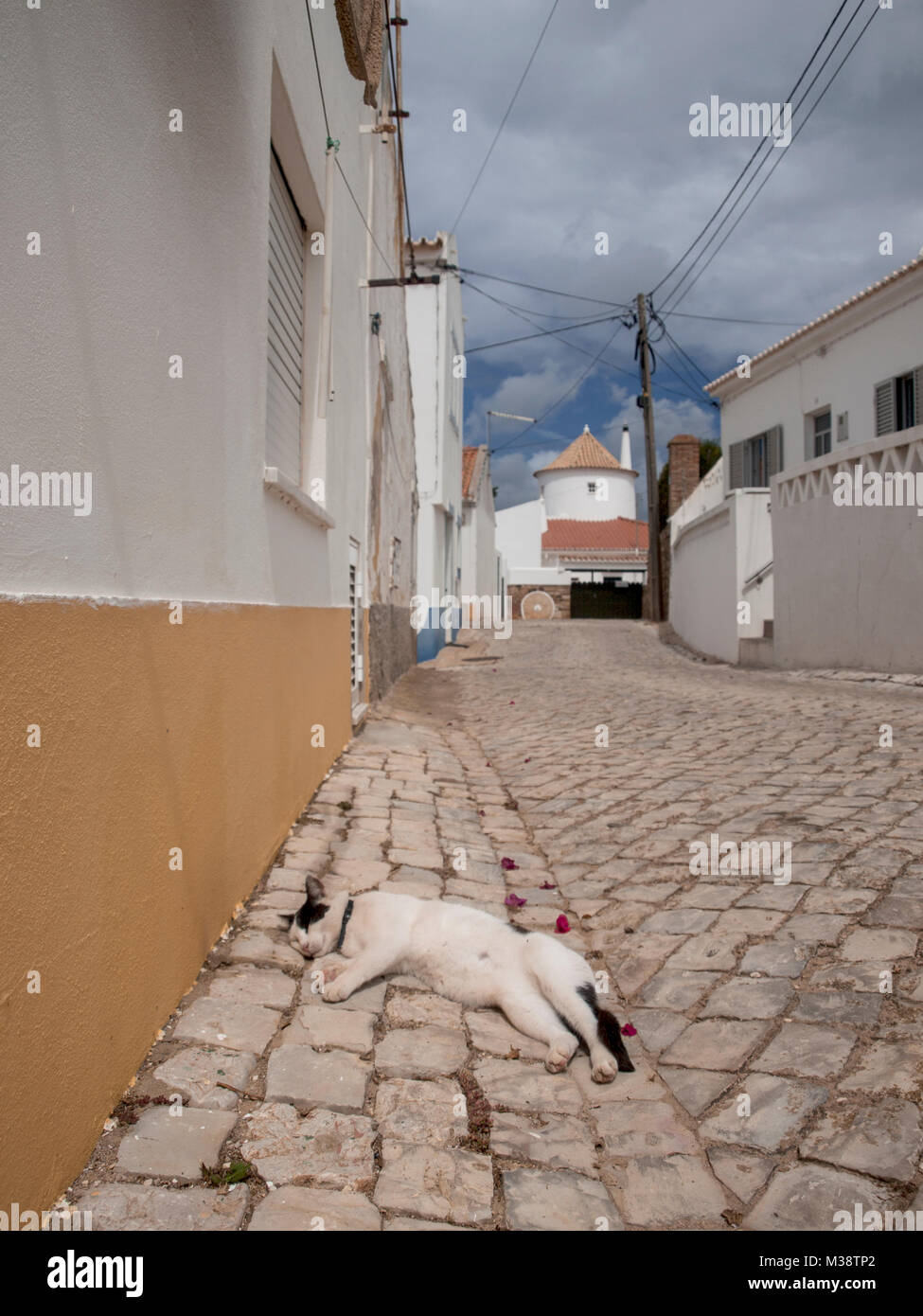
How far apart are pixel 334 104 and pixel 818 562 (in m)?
9.17

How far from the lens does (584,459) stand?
51.4 metres

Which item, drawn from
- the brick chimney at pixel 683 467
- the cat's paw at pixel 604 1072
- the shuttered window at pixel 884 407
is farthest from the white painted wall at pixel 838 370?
the cat's paw at pixel 604 1072

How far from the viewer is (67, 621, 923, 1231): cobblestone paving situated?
2.33m

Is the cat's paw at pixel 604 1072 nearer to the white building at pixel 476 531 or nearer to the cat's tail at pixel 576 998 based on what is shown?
the cat's tail at pixel 576 998

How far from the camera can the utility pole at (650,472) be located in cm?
2730

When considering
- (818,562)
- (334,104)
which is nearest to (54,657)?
(334,104)

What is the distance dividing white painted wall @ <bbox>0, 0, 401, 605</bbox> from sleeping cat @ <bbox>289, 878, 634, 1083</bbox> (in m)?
1.45

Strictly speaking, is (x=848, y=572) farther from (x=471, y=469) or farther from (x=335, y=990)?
(x=471, y=469)

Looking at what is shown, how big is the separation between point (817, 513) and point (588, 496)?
38.7m

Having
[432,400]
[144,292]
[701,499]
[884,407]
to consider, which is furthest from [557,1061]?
[701,499]

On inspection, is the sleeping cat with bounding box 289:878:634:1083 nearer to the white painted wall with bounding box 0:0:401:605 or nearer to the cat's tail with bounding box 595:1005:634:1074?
the cat's tail with bounding box 595:1005:634:1074

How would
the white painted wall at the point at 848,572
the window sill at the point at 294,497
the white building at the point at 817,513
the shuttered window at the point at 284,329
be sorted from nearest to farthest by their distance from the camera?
the window sill at the point at 294,497 → the shuttered window at the point at 284,329 → the white painted wall at the point at 848,572 → the white building at the point at 817,513

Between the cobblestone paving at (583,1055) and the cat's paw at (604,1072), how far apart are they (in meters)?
0.04

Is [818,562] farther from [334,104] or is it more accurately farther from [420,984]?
[420,984]
